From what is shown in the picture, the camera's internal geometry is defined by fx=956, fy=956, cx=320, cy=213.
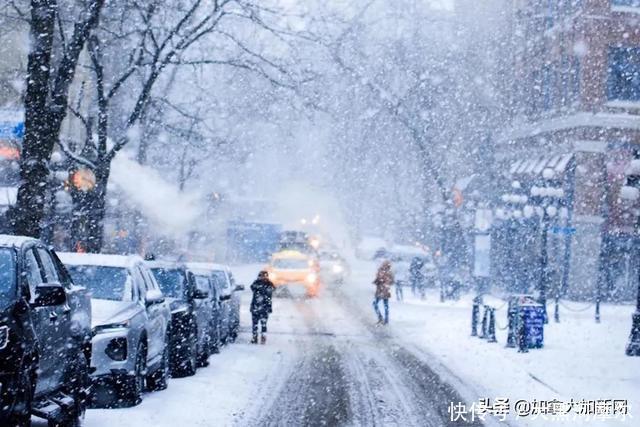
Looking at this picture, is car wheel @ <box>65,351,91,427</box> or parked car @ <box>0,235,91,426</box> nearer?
parked car @ <box>0,235,91,426</box>

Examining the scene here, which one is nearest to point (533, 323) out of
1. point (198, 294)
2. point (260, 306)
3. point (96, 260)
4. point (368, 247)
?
point (260, 306)

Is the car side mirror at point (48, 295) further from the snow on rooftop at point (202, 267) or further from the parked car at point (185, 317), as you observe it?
the snow on rooftop at point (202, 267)

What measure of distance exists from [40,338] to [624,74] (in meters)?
36.8

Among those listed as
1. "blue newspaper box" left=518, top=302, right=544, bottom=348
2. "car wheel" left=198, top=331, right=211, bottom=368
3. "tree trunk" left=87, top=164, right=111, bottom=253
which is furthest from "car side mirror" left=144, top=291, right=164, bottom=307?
"blue newspaper box" left=518, top=302, right=544, bottom=348

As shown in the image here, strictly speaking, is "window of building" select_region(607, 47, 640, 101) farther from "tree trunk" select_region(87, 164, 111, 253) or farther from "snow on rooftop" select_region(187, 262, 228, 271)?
"tree trunk" select_region(87, 164, 111, 253)

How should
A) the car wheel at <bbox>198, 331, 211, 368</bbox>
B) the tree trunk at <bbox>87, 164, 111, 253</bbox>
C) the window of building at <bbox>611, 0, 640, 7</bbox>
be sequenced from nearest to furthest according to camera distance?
the car wheel at <bbox>198, 331, 211, 368</bbox> → the tree trunk at <bbox>87, 164, 111, 253</bbox> → the window of building at <bbox>611, 0, 640, 7</bbox>

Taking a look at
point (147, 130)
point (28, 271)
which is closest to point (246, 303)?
point (147, 130)

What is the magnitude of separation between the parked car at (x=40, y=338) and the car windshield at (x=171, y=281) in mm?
5565

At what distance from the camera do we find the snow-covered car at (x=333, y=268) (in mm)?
47969

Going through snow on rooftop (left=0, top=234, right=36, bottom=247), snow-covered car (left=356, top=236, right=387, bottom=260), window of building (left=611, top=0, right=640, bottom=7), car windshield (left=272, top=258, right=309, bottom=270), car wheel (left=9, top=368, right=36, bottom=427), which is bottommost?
snow-covered car (left=356, top=236, right=387, bottom=260)

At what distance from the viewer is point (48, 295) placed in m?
7.68

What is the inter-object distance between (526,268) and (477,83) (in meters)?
10.5

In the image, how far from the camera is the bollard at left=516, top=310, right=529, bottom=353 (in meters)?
20.1

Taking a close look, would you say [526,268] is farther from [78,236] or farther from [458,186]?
[78,236]
